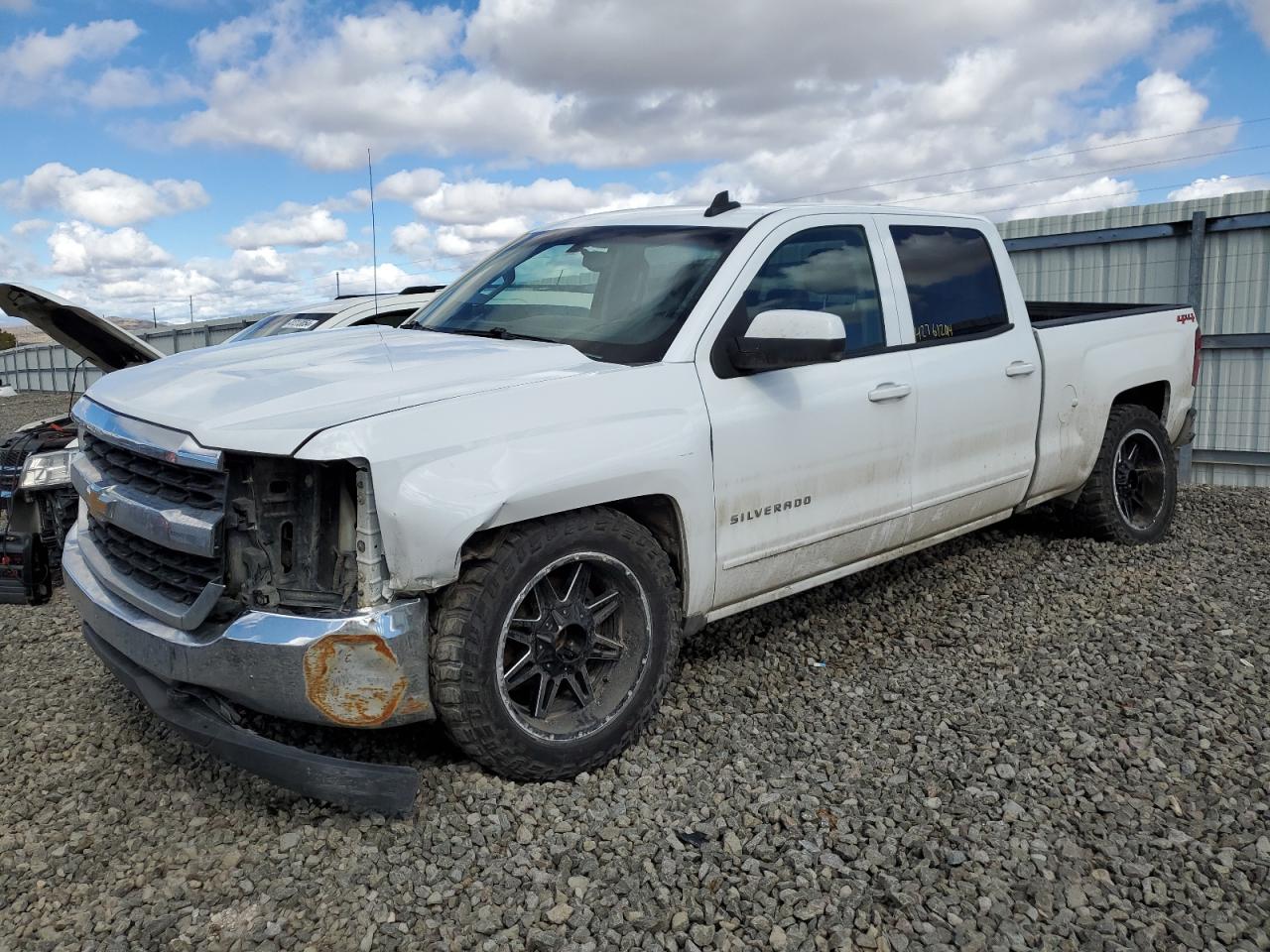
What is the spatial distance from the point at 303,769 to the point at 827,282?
2754mm

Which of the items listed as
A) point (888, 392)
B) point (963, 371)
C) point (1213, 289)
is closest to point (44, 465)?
point (888, 392)

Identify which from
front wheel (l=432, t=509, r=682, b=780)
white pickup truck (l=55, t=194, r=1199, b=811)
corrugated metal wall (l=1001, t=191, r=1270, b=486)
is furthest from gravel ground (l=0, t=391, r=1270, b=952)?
corrugated metal wall (l=1001, t=191, r=1270, b=486)

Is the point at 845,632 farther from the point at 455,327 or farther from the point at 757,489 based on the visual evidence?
the point at 455,327

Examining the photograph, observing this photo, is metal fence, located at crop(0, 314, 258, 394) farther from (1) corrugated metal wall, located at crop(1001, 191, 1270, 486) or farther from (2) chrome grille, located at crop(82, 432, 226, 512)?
(2) chrome grille, located at crop(82, 432, 226, 512)

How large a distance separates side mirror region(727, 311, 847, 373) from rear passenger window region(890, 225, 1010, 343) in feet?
3.87

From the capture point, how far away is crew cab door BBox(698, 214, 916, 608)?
12.2ft

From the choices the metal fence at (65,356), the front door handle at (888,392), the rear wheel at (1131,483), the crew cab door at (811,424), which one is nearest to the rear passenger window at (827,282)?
the crew cab door at (811,424)

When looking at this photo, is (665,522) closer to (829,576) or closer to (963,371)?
(829,576)

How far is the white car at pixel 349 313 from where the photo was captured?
8.50 metres

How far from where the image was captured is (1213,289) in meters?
11.6

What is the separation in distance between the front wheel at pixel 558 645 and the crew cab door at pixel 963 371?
1653mm

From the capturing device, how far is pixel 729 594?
3.84 metres

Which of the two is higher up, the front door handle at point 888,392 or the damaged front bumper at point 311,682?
the front door handle at point 888,392

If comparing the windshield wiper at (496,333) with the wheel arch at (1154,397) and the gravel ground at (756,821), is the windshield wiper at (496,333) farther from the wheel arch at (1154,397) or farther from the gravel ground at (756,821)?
the wheel arch at (1154,397)
